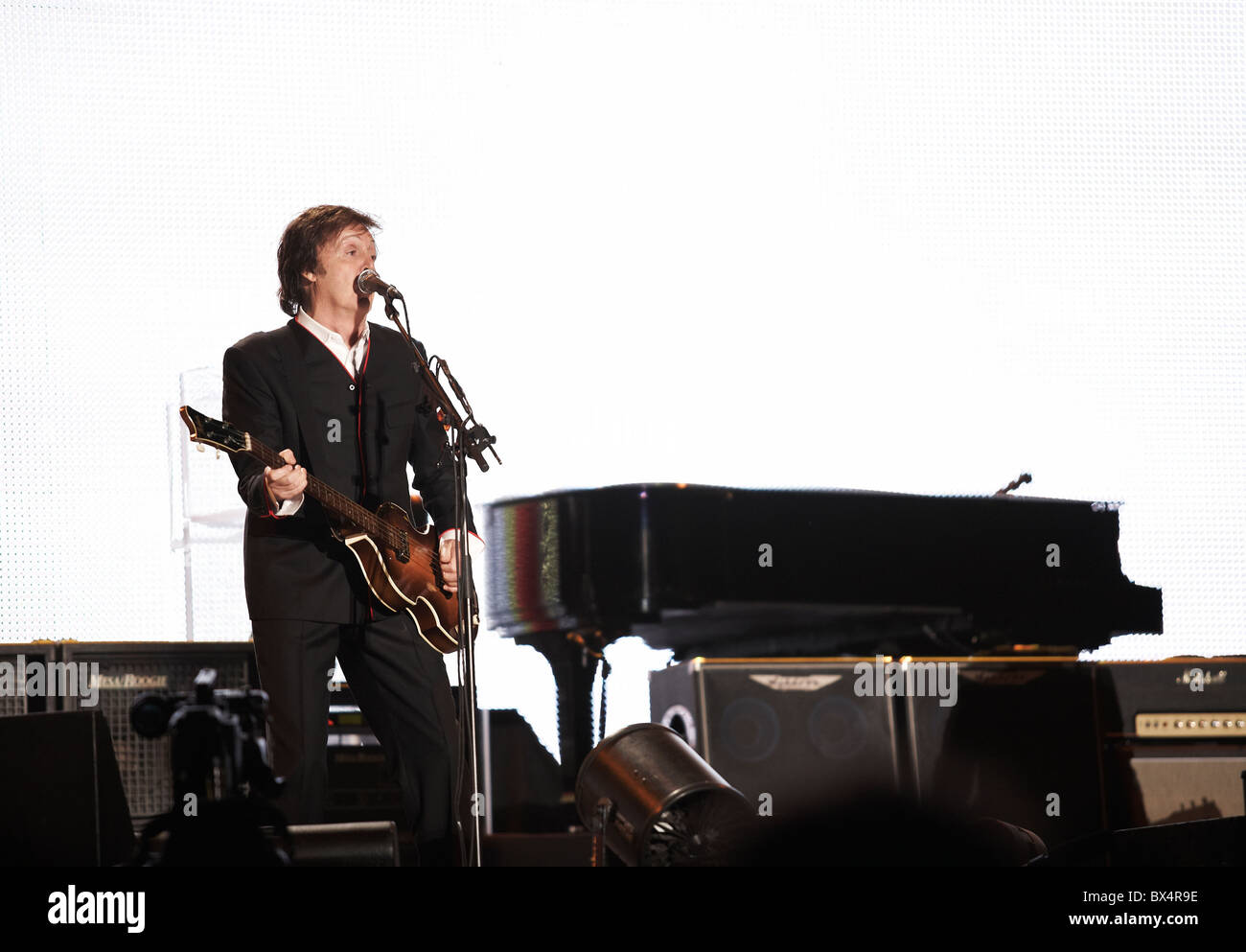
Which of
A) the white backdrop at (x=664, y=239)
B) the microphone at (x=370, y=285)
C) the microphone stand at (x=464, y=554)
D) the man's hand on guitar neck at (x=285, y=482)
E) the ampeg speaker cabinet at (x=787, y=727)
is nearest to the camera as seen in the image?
the microphone stand at (x=464, y=554)

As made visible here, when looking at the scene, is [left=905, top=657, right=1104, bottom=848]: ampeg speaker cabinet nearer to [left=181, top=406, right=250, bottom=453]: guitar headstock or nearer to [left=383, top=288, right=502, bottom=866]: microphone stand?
[left=383, top=288, right=502, bottom=866]: microphone stand

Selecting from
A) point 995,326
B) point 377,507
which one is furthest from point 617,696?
point 995,326

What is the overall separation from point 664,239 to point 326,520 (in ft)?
8.57

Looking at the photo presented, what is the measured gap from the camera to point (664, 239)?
5.63 m

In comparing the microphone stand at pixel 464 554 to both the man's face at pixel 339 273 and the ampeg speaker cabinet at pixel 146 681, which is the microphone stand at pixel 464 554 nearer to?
the man's face at pixel 339 273

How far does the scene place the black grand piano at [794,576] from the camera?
4.54 metres

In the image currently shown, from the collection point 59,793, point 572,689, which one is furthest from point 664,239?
point 59,793

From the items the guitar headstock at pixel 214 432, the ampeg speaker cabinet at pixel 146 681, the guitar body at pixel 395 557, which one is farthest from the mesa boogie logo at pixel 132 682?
the guitar headstock at pixel 214 432

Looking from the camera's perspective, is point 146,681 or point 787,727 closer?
point 787,727

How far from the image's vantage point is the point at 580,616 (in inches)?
178

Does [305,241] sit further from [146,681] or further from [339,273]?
[146,681]

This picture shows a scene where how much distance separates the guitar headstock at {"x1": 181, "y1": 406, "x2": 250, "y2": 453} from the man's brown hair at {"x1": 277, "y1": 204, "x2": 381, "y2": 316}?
51 centimetres

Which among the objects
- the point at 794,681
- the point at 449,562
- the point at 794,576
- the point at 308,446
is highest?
the point at 308,446

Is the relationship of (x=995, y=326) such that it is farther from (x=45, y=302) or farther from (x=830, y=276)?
(x=45, y=302)
